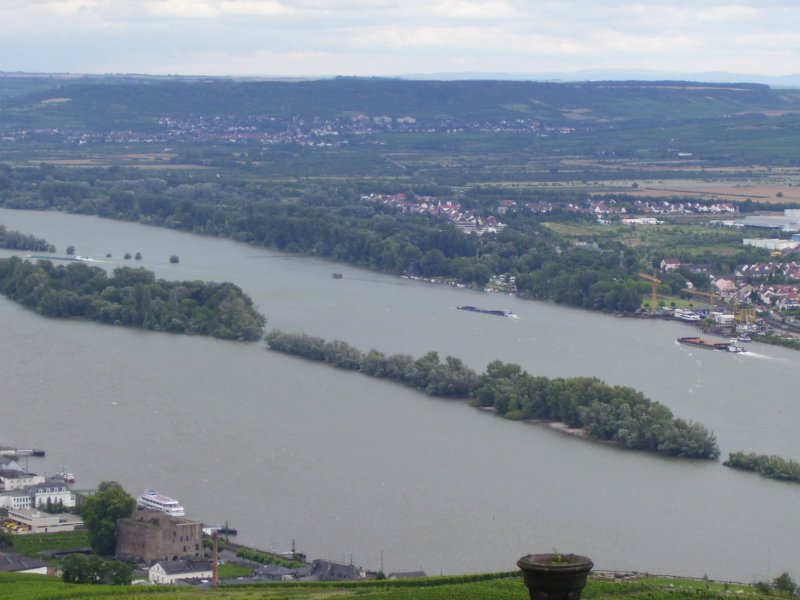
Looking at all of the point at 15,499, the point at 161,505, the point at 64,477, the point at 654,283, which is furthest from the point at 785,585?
the point at 654,283

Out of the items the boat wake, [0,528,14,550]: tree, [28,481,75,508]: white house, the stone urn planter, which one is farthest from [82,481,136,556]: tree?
the boat wake

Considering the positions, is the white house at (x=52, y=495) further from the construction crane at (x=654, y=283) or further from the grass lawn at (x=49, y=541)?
the construction crane at (x=654, y=283)

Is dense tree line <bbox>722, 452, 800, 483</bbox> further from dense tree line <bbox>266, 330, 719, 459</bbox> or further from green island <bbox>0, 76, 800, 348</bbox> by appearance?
green island <bbox>0, 76, 800, 348</bbox>

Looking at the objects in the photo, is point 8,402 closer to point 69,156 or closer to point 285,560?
point 285,560

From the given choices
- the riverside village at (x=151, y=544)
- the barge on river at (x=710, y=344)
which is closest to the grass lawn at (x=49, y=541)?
the riverside village at (x=151, y=544)

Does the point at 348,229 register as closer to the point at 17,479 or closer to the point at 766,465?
the point at 766,465
